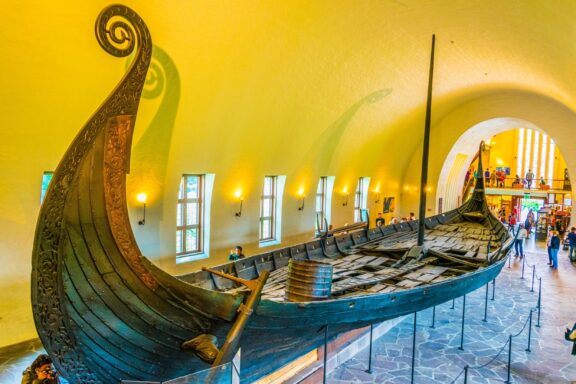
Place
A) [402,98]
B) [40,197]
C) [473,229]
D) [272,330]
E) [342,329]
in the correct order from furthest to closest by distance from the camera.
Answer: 1. [402,98]
2. [473,229]
3. [40,197]
4. [342,329]
5. [272,330]

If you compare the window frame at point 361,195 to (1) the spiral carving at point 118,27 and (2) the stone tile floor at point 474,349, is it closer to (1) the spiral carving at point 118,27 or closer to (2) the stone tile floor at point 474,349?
(2) the stone tile floor at point 474,349

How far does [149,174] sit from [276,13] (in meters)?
4.09

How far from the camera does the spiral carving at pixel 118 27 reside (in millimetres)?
3436

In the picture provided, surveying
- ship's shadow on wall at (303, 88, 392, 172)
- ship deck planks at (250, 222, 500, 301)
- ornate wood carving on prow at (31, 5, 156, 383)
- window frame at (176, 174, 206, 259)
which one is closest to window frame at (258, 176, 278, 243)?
ship's shadow on wall at (303, 88, 392, 172)

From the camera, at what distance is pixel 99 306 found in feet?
11.6

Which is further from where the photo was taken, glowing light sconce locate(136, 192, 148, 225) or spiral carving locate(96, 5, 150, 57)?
glowing light sconce locate(136, 192, 148, 225)

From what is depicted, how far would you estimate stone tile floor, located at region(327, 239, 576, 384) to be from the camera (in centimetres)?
638

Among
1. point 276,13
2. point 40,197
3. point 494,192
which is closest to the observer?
point 40,197

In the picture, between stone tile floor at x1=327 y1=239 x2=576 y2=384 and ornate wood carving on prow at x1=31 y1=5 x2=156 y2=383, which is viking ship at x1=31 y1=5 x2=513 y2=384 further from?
stone tile floor at x1=327 y1=239 x2=576 y2=384

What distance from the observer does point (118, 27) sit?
3602 mm

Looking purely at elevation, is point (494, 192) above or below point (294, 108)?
below

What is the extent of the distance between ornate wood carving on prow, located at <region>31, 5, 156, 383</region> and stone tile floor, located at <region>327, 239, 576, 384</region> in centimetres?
401

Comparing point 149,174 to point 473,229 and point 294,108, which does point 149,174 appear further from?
point 473,229

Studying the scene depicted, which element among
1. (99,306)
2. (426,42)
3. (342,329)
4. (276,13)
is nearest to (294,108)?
(276,13)
